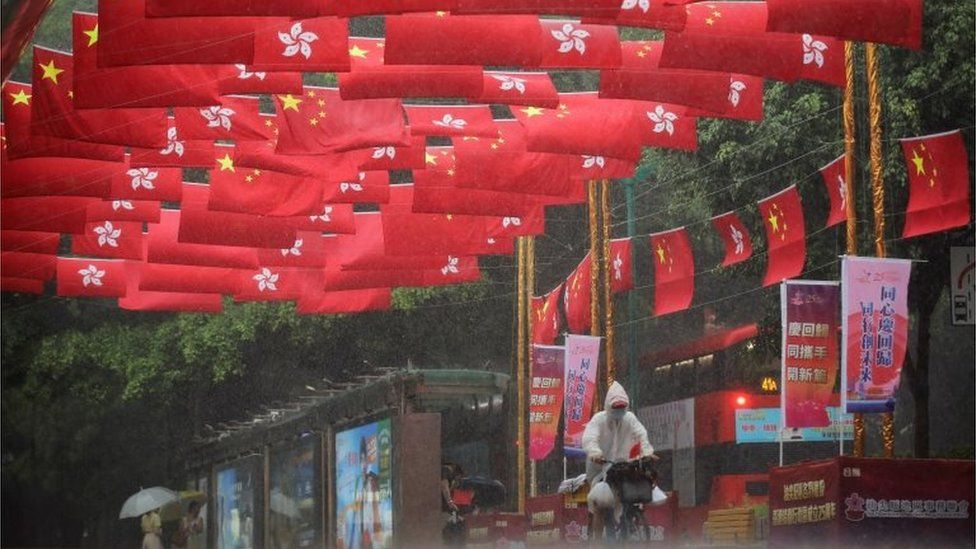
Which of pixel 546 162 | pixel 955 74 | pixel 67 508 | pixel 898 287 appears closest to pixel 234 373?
pixel 67 508

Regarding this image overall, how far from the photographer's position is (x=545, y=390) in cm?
2212

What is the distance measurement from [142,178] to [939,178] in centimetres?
846

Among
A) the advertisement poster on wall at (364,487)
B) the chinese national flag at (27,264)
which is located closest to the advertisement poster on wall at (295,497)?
the advertisement poster on wall at (364,487)

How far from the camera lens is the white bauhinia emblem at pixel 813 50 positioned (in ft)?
49.6

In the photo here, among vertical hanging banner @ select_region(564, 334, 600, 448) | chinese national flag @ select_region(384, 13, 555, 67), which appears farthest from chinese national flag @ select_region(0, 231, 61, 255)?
chinese national flag @ select_region(384, 13, 555, 67)

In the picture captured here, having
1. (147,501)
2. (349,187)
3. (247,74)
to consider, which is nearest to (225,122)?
(247,74)

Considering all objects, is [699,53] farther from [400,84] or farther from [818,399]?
[818,399]

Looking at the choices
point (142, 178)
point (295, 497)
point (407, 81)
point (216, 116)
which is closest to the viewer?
point (407, 81)

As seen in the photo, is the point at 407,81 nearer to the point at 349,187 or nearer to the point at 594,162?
the point at 594,162

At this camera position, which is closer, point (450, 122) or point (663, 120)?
point (450, 122)

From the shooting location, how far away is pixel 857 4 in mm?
13367

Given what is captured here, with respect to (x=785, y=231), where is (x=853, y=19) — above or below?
above

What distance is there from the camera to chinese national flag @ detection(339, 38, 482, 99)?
15.1 meters

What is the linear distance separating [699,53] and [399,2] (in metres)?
2.74
